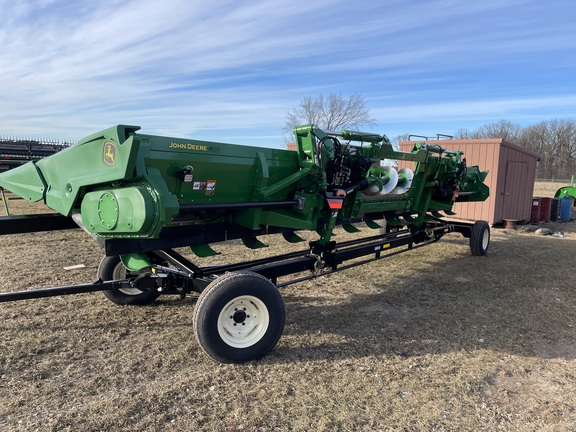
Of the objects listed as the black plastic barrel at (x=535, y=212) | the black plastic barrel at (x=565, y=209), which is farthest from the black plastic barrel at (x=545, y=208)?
the black plastic barrel at (x=565, y=209)

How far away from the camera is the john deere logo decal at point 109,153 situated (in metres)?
3.35

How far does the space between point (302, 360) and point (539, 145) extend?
6736 cm

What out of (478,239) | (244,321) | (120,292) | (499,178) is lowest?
(120,292)

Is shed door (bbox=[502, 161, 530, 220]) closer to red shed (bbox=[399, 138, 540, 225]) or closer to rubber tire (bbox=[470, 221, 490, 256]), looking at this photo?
red shed (bbox=[399, 138, 540, 225])

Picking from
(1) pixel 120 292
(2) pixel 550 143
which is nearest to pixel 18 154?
(1) pixel 120 292

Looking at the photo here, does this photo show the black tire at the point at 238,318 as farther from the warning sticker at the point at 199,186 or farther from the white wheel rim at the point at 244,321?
the warning sticker at the point at 199,186

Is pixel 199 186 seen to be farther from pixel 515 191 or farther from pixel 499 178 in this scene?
pixel 515 191

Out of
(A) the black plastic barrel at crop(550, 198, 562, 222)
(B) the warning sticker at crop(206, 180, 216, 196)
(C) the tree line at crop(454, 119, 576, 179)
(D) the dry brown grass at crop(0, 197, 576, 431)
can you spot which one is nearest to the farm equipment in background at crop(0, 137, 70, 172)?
(D) the dry brown grass at crop(0, 197, 576, 431)

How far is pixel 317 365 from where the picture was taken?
12.0ft

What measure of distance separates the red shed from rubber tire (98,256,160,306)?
865cm

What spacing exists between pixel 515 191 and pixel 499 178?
132 cm

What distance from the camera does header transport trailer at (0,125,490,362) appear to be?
11.2ft

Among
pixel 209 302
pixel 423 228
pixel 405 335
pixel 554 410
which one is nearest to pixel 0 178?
pixel 209 302

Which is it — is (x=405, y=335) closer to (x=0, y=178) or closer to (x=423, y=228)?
(x=423, y=228)
